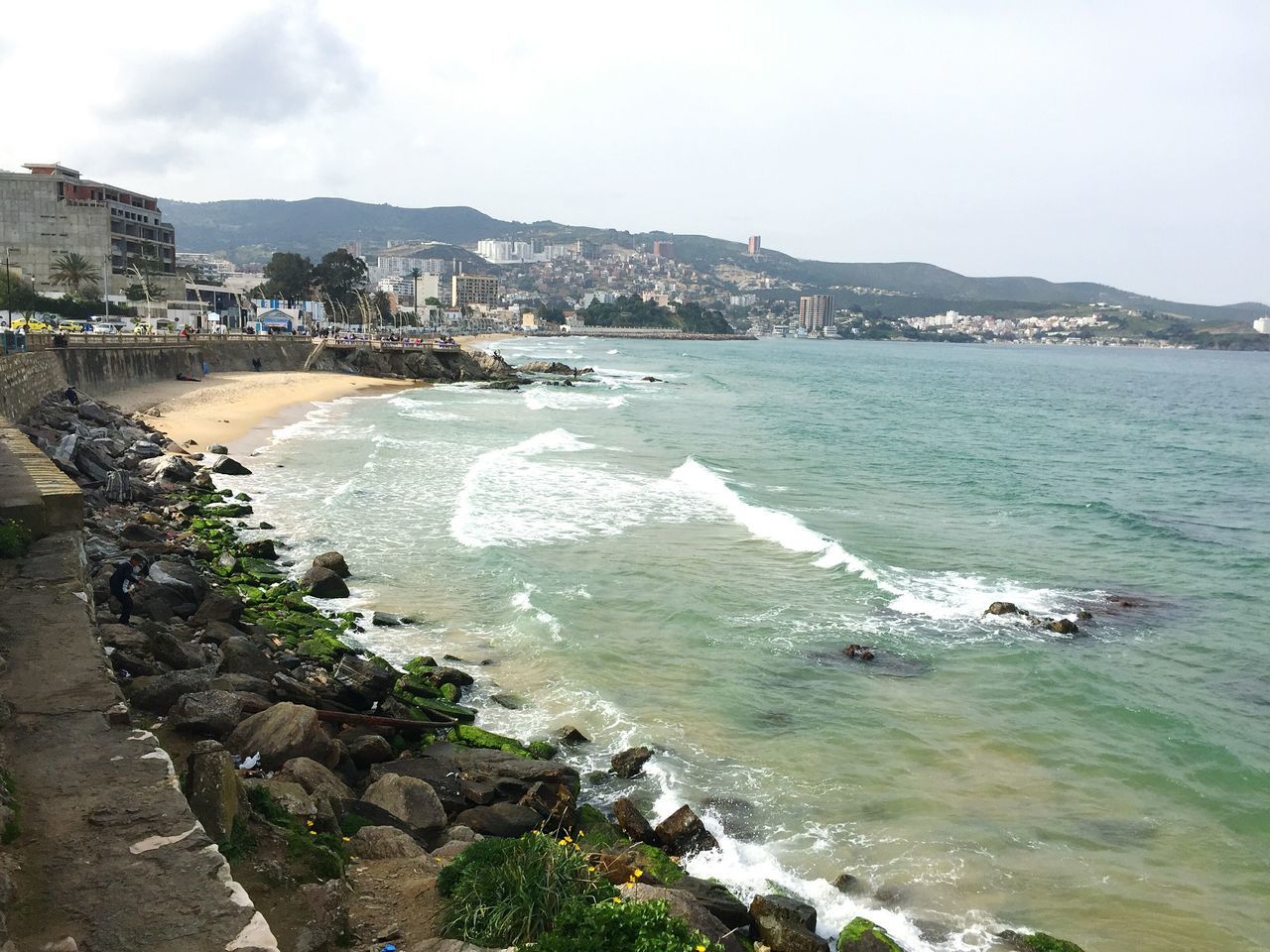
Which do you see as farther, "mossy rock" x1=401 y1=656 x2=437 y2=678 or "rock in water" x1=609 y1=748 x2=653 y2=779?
"mossy rock" x1=401 y1=656 x2=437 y2=678

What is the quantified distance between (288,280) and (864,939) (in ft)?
363

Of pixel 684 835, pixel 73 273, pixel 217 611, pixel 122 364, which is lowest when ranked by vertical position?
pixel 684 835

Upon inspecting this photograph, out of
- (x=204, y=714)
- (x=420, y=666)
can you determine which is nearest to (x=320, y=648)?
(x=420, y=666)

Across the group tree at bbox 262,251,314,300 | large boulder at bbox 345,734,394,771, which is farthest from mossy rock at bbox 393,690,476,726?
tree at bbox 262,251,314,300

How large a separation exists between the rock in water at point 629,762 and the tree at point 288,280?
10507 cm

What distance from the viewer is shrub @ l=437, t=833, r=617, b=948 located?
20.4 ft

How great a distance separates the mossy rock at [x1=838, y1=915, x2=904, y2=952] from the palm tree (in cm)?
8132

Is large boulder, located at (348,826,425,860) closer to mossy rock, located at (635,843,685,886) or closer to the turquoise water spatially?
mossy rock, located at (635,843,685,886)

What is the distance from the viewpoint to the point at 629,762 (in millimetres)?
11367

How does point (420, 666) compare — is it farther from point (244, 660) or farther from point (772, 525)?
point (772, 525)

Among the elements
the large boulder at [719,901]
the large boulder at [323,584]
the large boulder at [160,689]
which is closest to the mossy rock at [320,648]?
the large boulder at [323,584]

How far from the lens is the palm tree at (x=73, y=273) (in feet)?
244

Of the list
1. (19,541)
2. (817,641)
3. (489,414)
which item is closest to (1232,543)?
(817,641)

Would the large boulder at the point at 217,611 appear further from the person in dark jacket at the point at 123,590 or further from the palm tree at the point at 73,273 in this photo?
the palm tree at the point at 73,273
